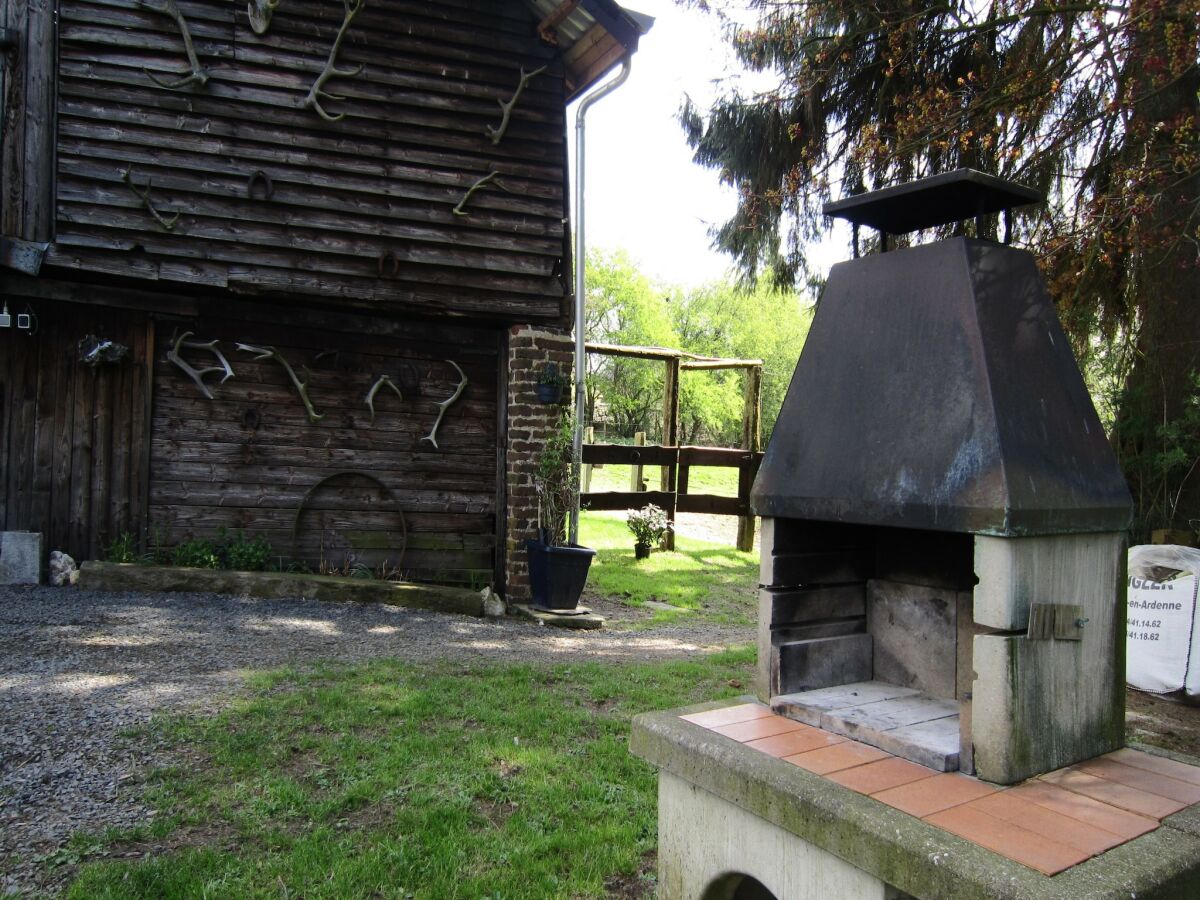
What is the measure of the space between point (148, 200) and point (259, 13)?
1.76 metres

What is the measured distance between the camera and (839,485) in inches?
97.5

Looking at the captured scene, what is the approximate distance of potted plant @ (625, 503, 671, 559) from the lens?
10.6 meters

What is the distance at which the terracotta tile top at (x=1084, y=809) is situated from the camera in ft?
6.34

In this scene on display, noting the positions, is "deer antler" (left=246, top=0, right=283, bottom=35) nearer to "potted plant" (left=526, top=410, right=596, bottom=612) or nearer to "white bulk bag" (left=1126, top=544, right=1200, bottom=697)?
"potted plant" (left=526, top=410, right=596, bottom=612)

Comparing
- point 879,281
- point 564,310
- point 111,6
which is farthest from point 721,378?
point 879,281

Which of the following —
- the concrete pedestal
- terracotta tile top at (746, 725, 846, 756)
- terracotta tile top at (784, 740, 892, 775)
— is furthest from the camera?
terracotta tile top at (746, 725, 846, 756)

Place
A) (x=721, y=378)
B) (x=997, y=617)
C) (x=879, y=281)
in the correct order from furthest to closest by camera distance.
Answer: (x=721, y=378) < (x=879, y=281) < (x=997, y=617)

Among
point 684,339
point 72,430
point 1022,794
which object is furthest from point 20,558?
point 684,339

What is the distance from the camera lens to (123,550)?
6.52 metres

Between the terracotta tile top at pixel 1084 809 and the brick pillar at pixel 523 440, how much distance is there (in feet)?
17.7

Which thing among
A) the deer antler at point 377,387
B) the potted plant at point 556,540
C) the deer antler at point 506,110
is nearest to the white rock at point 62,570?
the deer antler at point 377,387

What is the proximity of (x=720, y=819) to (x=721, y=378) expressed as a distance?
26640 mm

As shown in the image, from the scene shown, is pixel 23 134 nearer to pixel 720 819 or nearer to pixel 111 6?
pixel 111 6

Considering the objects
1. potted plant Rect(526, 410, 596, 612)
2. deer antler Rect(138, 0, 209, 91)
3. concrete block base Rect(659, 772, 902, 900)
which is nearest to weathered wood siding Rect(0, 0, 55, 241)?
deer antler Rect(138, 0, 209, 91)
